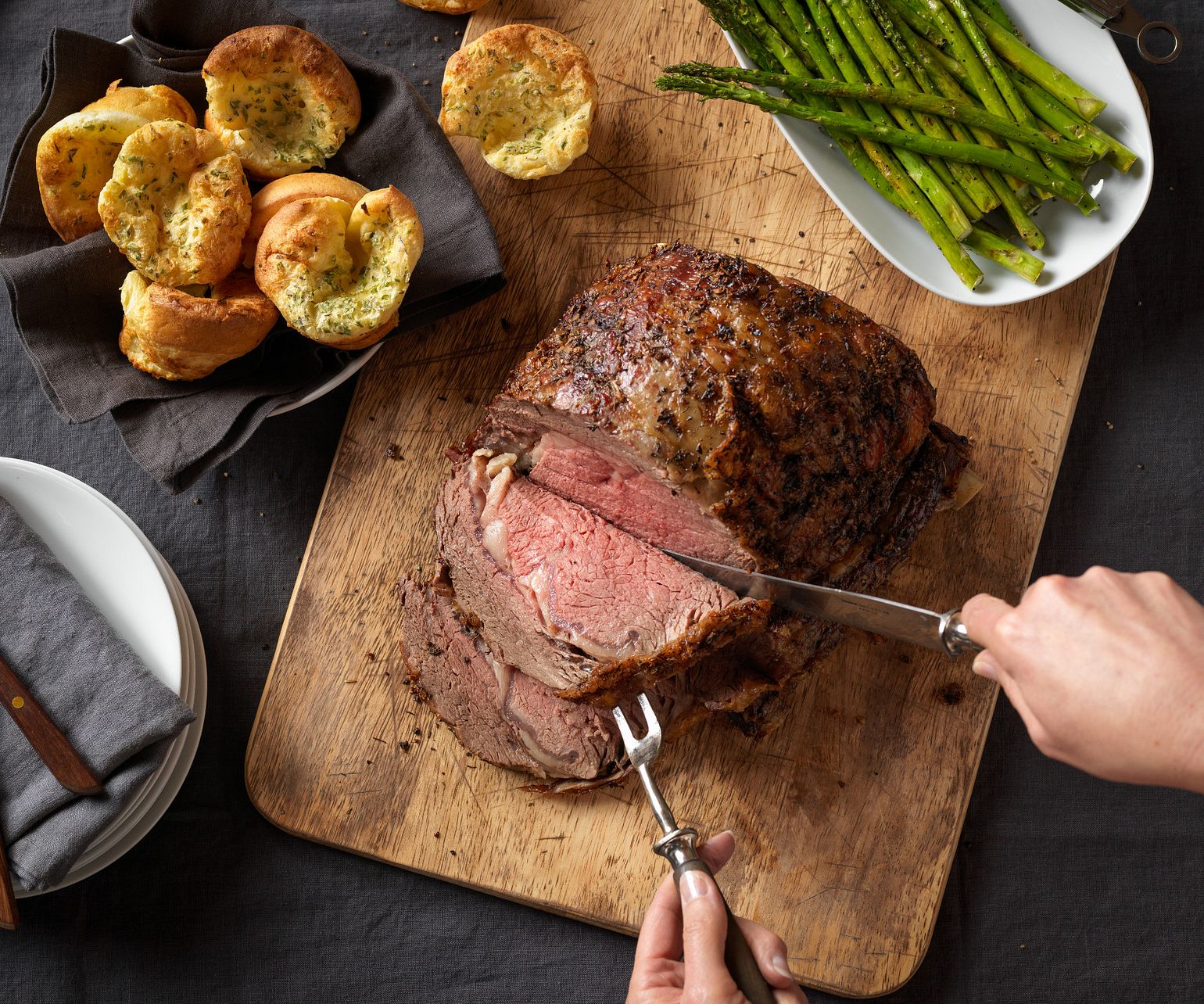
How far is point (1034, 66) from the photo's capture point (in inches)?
124

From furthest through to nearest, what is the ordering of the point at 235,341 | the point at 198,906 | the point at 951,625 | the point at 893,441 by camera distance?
the point at 198,906 → the point at 235,341 → the point at 893,441 → the point at 951,625

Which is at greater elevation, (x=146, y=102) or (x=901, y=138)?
(x=146, y=102)

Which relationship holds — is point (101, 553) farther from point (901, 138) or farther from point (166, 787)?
point (901, 138)

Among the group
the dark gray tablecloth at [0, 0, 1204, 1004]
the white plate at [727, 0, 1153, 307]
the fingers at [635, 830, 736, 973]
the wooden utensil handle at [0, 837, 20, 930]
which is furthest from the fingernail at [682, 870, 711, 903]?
the wooden utensil handle at [0, 837, 20, 930]

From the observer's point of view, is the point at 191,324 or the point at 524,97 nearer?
the point at 191,324

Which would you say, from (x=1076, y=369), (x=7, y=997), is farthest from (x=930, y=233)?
(x=7, y=997)

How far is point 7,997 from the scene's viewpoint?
3.36 meters

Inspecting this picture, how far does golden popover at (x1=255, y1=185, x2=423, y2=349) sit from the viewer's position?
2.81 m

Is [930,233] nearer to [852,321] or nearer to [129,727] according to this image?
[852,321]

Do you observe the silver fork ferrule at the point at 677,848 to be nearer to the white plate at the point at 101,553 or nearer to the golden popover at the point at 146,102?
the white plate at the point at 101,553

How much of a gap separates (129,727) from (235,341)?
118 cm

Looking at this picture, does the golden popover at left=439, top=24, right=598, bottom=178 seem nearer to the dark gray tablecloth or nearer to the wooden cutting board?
the wooden cutting board

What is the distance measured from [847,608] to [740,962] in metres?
0.92

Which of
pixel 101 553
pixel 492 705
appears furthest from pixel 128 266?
pixel 492 705
